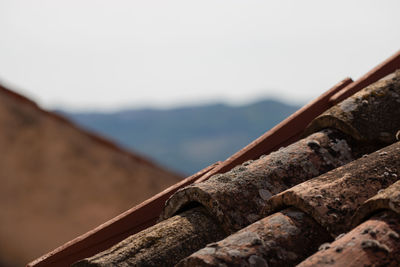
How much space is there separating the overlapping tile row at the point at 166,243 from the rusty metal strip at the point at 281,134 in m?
0.59

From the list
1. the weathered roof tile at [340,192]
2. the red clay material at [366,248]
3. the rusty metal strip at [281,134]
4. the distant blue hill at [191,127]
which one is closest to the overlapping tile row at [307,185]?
the weathered roof tile at [340,192]

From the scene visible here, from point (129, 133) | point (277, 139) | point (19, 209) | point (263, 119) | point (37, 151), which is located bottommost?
point (277, 139)

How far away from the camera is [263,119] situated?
436 feet

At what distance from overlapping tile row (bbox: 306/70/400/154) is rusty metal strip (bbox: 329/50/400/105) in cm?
34

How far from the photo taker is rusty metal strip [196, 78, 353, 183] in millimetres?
3150

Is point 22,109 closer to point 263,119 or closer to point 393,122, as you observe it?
point 393,122

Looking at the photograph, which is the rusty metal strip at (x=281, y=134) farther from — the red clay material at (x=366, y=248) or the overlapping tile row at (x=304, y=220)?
the red clay material at (x=366, y=248)

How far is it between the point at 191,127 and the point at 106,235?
13032cm

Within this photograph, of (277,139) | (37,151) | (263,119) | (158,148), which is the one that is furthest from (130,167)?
(263,119)

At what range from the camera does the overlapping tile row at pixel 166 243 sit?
2279 mm

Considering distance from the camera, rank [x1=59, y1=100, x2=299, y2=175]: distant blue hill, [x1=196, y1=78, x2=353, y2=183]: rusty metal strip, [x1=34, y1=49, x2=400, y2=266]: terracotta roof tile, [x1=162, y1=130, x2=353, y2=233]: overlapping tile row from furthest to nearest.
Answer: [x1=59, y1=100, x2=299, y2=175]: distant blue hill < [x1=196, y1=78, x2=353, y2=183]: rusty metal strip < [x1=162, y1=130, x2=353, y2=233]: overlapping tile row < [x1=34, y1=49, x2=400, y2=266]: terracotta roof tile

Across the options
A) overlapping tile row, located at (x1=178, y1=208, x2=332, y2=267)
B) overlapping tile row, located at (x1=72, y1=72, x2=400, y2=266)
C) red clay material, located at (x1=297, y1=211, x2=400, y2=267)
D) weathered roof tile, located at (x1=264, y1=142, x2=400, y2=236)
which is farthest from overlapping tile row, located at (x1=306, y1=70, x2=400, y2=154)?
red clay material, located at (x1=297, y1=211, x2=400, y2=267)

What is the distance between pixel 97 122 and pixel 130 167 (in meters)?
119

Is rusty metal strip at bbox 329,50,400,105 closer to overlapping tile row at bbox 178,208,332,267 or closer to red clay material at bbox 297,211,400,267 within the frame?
overlapping tile row at bbox 178,208,332,267
